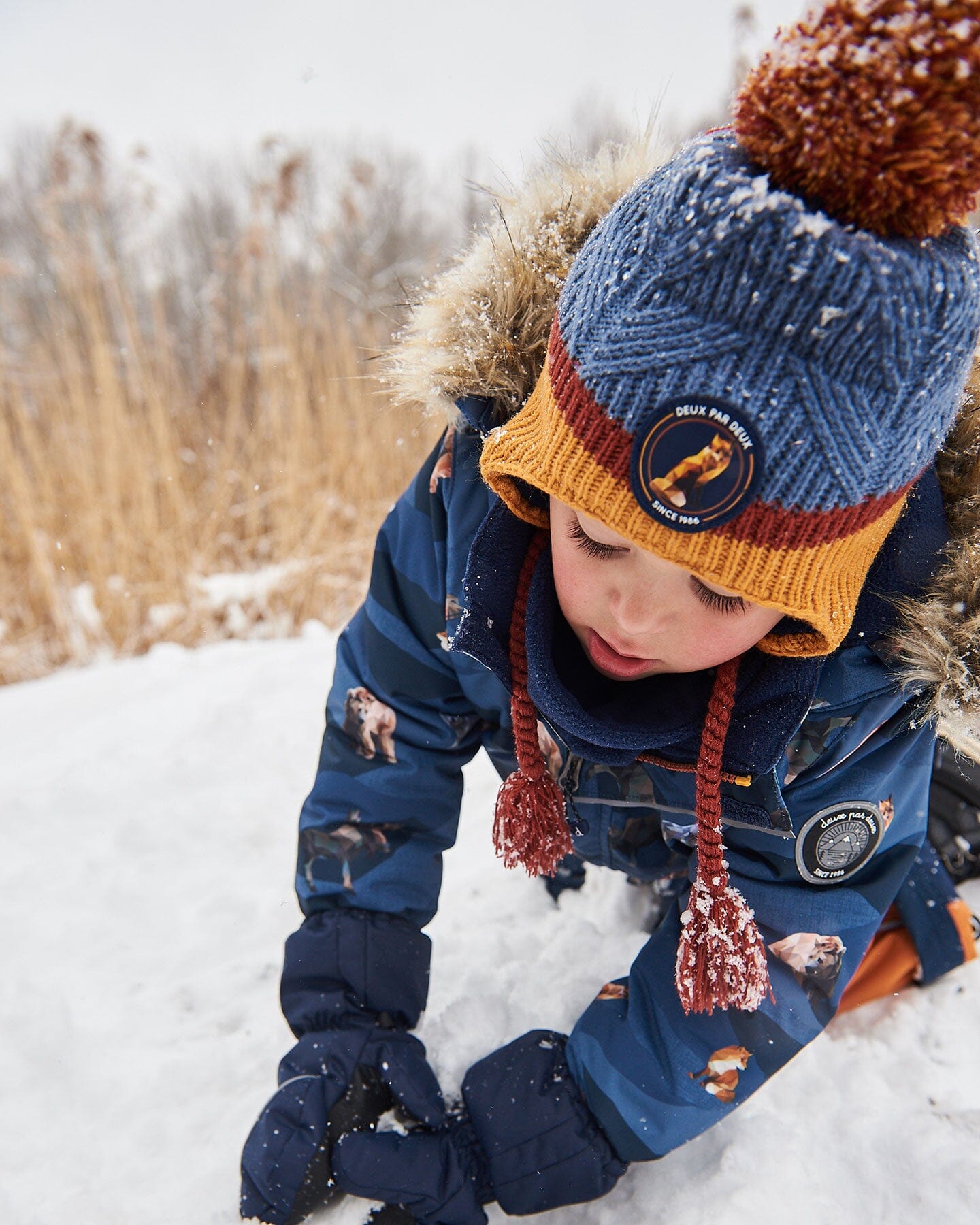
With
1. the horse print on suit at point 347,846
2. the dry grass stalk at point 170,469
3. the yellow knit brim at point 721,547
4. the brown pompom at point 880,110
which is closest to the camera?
the brown pompom at point 880,110

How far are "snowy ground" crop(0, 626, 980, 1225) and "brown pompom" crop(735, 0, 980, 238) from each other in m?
0.95

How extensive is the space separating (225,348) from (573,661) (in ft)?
9.30

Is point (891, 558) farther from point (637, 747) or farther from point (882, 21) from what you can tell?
point (882, 21)

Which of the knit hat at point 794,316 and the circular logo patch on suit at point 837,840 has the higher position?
the knit hat at point 794,316

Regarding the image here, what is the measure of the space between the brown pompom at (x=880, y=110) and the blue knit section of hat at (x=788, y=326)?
0.06 feet

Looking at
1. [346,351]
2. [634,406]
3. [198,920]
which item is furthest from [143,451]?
[634,406]

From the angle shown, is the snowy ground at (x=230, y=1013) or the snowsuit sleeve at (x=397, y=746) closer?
the snowy ground at (x=230, y=1013)

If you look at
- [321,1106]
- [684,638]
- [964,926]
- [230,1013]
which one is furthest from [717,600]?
[230,1013]

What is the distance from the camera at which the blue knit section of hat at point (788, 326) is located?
54 cm

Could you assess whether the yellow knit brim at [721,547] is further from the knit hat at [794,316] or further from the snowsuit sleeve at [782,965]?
the snowsuit sleeve at [782,965]

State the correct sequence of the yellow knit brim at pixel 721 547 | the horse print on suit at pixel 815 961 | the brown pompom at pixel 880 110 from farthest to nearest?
1. the horse print on suit at pixel 815 961
2. the yellow knit brim at pixel 721 547
3. the brown pompom at pixel 880 110

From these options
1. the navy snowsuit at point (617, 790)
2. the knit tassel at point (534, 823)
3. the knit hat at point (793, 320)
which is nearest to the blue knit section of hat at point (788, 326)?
the knit hat at point (793, 320)

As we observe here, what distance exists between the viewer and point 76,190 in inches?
102

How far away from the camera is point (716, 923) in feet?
2.53
